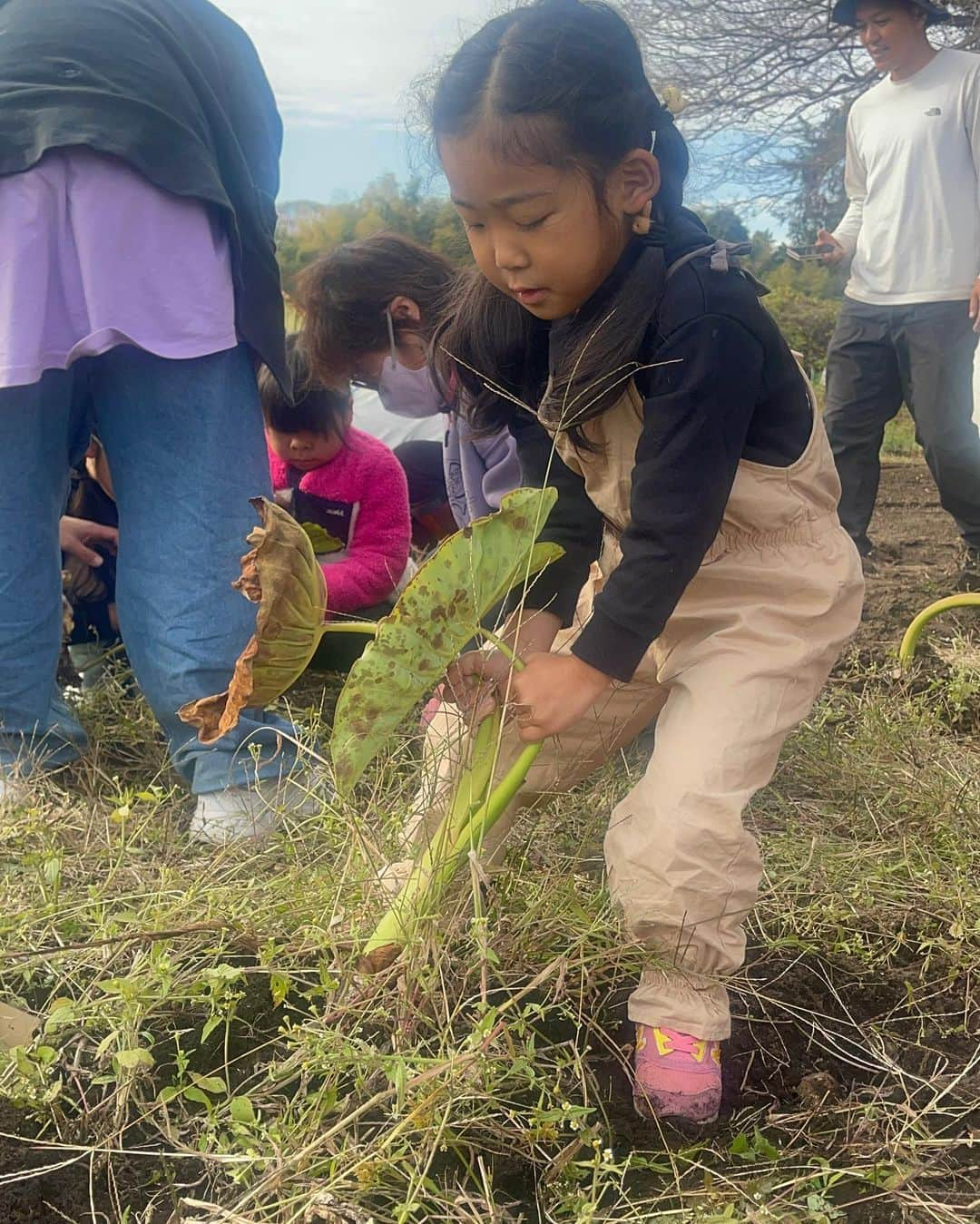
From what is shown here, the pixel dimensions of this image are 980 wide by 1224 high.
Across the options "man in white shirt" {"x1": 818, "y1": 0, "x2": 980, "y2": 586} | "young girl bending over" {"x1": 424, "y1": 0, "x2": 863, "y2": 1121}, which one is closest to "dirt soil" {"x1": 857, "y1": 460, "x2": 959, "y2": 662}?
"man in white shirt" {"x1": 818, "y1": 0, "x2": 980, "y2": 586}

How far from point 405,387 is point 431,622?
4.52ft

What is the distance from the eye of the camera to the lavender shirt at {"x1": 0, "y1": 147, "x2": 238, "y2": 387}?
173 centimetres

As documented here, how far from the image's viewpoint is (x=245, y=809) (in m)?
1.82

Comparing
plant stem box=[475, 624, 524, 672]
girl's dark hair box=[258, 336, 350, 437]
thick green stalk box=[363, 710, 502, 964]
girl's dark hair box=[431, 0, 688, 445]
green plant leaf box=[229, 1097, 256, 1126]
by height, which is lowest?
girl's dark hair box=[258, 336, 350, 437]

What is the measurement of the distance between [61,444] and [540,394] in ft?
2.80

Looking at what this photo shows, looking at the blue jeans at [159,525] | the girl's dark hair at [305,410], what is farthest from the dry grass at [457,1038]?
the girl's dark hair at [305,410]

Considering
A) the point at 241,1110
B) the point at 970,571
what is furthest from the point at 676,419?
the point at 970,571

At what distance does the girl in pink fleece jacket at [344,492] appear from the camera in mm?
2734

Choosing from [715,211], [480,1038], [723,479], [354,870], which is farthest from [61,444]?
[715,211]

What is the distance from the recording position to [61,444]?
1.96 metres

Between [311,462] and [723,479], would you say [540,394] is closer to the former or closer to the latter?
[723,479]

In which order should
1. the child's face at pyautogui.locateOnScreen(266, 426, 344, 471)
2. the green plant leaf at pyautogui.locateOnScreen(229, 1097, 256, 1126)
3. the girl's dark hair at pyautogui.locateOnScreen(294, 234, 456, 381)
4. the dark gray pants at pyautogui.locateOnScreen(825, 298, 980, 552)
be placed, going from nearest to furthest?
the green plant leaf at pyautogui.locateOnScreen(229, 1097, 256, 1126) → the girl's dark hair at pyautogui.locateOnScreen(294, 234, 456, 381) → the child's face at pyautogui.locateOnScreen(266, 426, 344, 471) → the dark gray pants at pyautogui.locateOnScreen(825, 298, 980, 552)

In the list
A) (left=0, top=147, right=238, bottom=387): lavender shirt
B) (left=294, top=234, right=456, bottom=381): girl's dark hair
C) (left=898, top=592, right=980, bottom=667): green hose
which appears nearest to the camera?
(left=0, top=147, right=238, bottom=387): lavender shirt

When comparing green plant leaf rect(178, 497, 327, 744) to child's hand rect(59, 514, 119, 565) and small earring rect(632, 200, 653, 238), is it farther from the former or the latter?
child's hand rect(59, 514, 119, 565)
